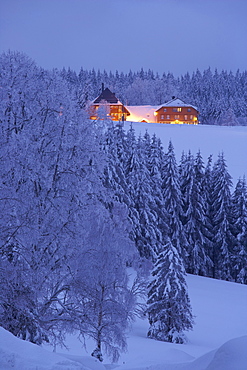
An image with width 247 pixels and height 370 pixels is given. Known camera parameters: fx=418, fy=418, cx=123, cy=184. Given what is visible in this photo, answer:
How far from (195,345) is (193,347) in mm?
856

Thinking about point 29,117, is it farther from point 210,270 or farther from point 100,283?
point 210,270

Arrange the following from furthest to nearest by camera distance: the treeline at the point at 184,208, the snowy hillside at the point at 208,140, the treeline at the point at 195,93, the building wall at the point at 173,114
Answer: the treeline at the point at 195,93, the building wall at the point at 173,114, the snowy hillside at the point at 208,140, the treeline at the point at 184,208

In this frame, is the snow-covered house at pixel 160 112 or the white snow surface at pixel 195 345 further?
the snow-covered house at pixel 160 112

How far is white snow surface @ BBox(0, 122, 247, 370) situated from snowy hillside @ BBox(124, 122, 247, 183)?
0.53ft

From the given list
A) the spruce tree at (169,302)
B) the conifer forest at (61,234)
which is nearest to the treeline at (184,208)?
the spruce tree at (169,302)

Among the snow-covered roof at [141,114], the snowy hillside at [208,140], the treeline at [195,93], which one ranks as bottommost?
the snowy hillside at [208,140]

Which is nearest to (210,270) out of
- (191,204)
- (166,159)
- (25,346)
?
(191,204)

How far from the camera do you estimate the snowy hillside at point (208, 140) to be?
5866 cm

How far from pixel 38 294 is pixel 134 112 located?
86.9m

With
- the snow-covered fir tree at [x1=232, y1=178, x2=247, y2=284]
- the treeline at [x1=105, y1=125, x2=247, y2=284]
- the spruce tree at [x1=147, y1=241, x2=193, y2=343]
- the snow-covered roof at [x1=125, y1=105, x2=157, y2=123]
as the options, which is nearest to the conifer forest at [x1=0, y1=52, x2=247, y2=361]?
the spruce tree at [x1=147, y1=241, x2=193, y2=343]

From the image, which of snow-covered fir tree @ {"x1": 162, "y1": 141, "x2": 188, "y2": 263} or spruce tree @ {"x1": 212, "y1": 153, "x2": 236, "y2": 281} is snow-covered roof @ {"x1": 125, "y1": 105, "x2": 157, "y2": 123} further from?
spruce tree @ {"x1": 212, "y1": 153, "x2": 236, "y2": 281}

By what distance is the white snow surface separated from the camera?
5.20 meters

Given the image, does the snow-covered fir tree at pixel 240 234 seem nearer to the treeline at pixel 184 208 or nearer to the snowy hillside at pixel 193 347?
the treeline at pixel 184 208

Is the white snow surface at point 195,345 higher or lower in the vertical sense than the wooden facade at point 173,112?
lower
